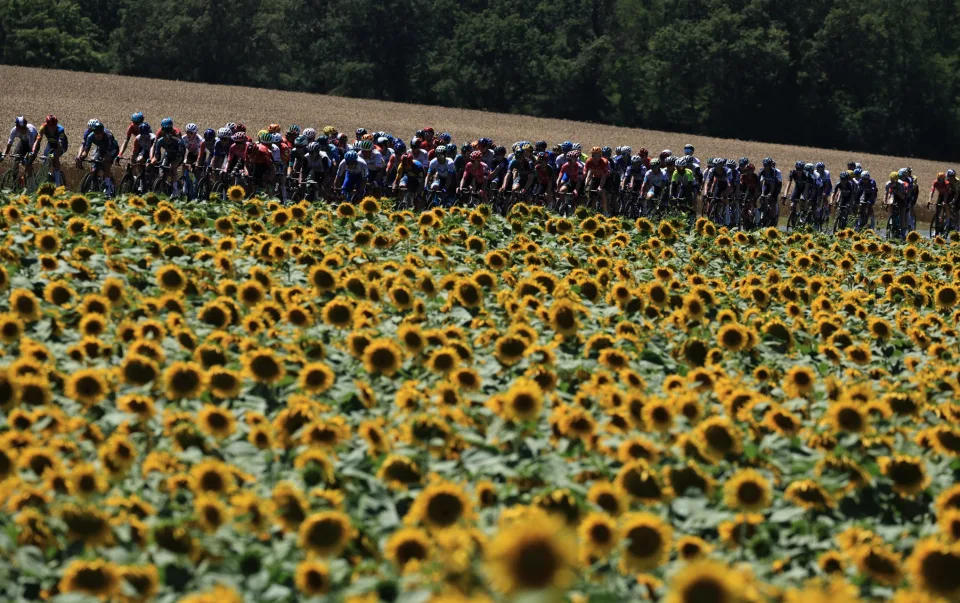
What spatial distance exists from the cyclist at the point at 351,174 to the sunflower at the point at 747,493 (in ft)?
53.9

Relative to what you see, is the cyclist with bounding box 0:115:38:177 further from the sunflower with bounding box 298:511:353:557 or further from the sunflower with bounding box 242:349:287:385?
the sunflower with bounding box 298:511:353:557

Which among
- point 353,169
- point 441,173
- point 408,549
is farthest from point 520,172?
point 408,549

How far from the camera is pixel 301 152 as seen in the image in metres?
22.8

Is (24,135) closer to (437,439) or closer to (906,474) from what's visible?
(437,439)

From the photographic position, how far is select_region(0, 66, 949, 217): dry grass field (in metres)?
59.3

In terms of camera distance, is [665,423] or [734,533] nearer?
[734,533]

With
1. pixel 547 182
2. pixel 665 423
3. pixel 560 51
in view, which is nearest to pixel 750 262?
pixel 665 423

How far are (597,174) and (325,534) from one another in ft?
67.3

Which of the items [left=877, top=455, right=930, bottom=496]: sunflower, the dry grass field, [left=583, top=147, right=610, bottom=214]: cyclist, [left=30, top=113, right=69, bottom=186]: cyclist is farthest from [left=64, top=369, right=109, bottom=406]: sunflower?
the dry grass field

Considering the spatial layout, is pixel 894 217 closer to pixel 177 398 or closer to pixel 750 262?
pixel 750 262

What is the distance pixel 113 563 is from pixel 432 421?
166 cm

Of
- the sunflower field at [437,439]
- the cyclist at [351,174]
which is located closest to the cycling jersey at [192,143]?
the cyclist at [351,174]

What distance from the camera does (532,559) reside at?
11.9ft

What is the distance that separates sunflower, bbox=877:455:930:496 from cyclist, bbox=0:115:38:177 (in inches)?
670
